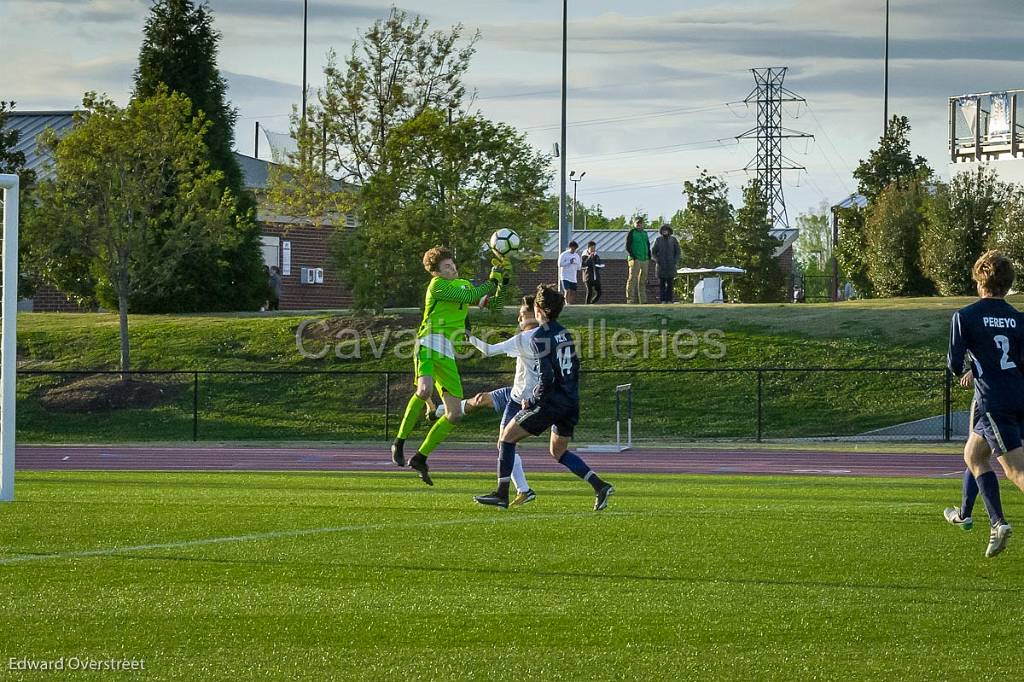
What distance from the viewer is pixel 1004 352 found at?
936cm

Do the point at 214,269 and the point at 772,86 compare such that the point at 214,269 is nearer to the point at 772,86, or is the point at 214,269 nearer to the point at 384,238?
the point at 384,238

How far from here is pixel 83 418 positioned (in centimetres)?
3022

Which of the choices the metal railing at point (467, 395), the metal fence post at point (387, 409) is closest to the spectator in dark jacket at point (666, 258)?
the metal railing at point (467, 395)

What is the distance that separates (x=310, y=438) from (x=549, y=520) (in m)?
17.9

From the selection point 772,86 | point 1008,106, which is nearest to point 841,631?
point 1008,106

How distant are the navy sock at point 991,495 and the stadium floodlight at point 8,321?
7546 mm

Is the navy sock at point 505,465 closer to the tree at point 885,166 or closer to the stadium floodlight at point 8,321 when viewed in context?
the stadium floodlight at point 8,321

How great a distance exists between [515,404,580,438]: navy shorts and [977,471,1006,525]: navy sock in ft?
10.9

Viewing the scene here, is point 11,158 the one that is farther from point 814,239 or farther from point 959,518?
point 814,239

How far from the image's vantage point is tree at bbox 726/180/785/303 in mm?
56156

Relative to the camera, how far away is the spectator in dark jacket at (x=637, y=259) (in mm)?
37969

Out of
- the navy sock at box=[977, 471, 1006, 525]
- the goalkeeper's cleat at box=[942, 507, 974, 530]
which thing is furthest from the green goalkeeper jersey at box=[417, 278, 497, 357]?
the navy sock at box=[977, 471, 1006, 525]

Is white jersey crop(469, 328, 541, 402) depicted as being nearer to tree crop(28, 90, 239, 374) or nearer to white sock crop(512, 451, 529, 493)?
white sock crop(512, 451, 529, 493)

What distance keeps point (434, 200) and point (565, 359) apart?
21.4 m
